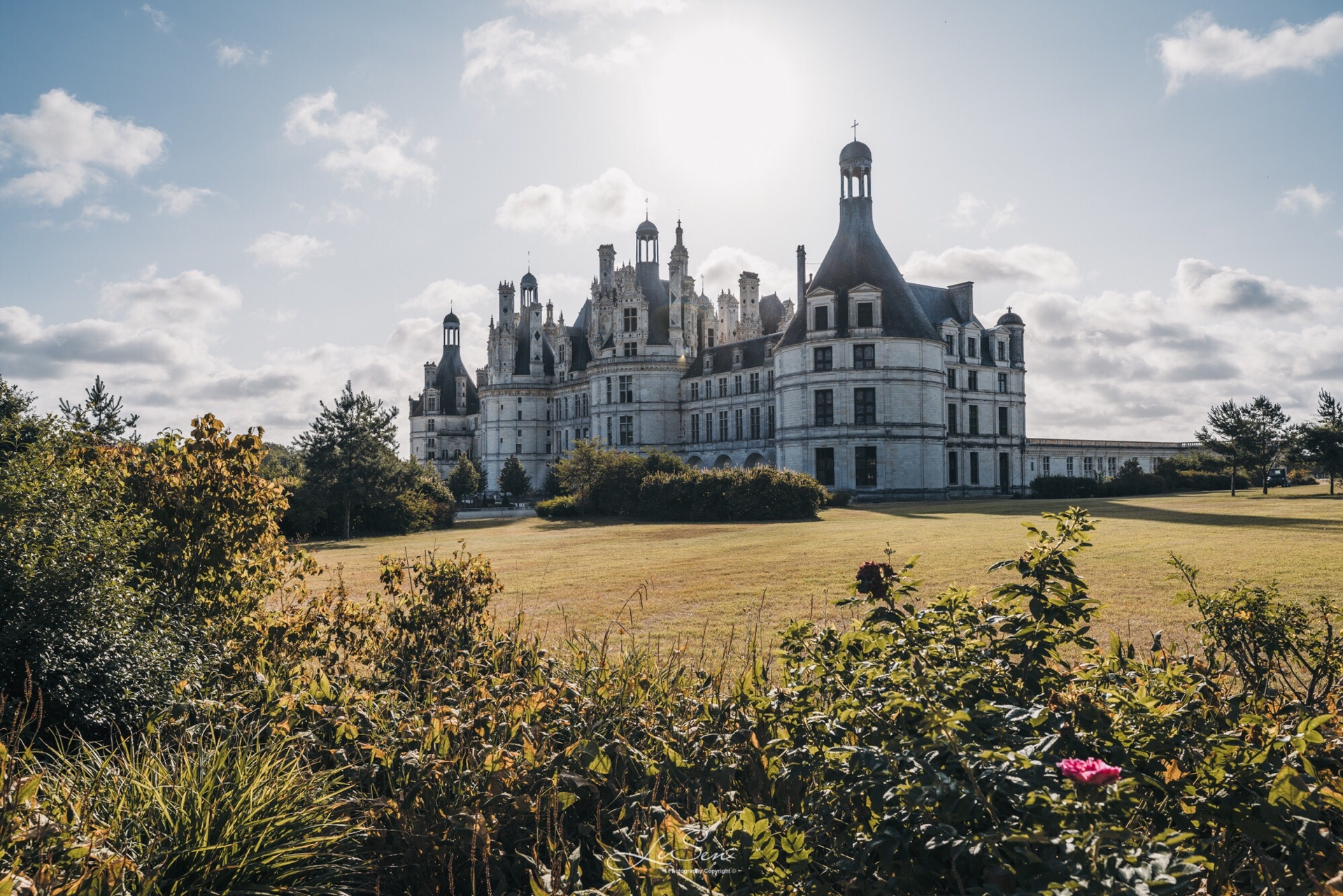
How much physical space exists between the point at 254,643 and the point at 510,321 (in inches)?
2895

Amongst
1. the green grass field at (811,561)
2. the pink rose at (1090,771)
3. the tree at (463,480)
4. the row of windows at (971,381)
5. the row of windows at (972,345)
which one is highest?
the row of windows at (972,345)

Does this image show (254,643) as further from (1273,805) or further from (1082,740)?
(1273,805)

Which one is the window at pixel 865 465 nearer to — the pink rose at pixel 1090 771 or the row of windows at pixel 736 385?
the row of windows at pixel 736 385

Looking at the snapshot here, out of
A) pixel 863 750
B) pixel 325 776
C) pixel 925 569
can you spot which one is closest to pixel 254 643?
pixel 325 776

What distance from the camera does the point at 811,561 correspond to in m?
15.3

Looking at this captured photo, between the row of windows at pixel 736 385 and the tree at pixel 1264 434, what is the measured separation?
27.2m

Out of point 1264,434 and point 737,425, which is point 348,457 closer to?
point 737,425

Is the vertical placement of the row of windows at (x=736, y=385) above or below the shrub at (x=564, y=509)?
above

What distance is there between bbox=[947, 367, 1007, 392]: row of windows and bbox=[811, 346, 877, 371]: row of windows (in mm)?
10330

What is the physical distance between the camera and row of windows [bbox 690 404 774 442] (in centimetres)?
5684

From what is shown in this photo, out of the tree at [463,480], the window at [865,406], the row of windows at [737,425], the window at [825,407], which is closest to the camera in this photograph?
the window at [865,406]

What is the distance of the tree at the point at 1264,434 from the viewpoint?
1615 inches

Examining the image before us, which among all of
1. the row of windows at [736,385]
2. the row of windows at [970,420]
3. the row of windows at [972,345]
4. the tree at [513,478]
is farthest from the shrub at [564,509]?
the row of windows at [972,345]

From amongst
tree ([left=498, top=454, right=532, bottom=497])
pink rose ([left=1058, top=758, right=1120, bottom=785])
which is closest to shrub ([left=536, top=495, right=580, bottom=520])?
tree ([left=498, top=454, right=532, bottom=497])
